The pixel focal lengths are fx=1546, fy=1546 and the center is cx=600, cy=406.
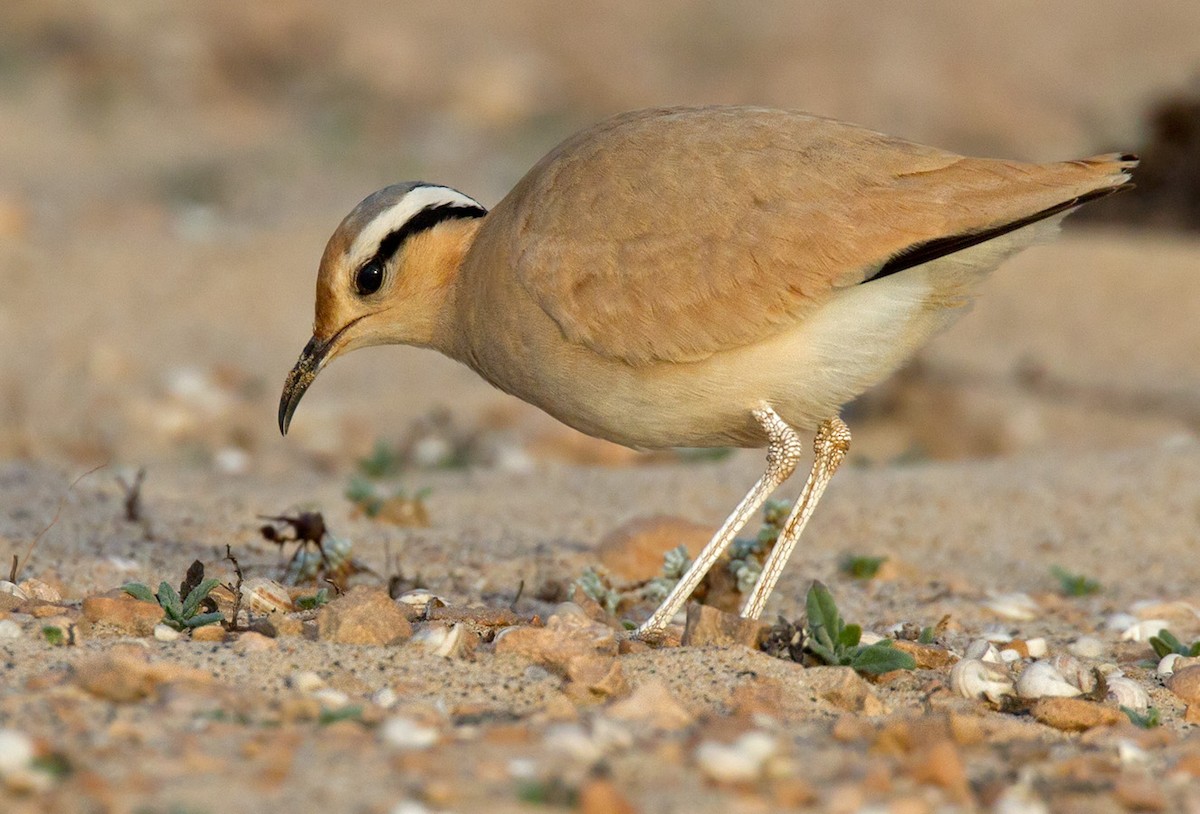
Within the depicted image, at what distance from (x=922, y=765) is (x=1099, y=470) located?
4394 mm

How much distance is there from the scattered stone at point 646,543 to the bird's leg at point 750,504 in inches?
28.8

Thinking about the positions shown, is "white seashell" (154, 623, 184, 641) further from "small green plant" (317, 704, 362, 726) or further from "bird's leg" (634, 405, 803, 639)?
"bird's leg" (634, 405, 803, 639)

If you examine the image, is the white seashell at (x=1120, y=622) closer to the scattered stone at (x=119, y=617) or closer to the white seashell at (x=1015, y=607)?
the white seashell at (x=1015, y=607)

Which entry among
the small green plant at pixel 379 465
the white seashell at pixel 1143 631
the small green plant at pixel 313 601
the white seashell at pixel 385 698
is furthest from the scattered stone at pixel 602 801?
the small green plant at pixel 379 465

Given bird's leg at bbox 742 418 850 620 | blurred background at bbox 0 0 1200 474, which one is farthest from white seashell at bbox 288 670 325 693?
blurred background at bbox 0 0 1200 474

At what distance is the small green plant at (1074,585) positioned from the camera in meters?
5.72

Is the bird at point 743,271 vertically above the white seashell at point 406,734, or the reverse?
the bird at point 743,271

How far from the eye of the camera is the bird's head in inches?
207

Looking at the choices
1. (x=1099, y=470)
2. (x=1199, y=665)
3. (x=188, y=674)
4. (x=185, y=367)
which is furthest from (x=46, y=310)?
(x=1199, y=665)

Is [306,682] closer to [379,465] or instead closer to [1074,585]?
[1074,585]

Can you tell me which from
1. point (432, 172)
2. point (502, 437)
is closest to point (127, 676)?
point (502, 437)

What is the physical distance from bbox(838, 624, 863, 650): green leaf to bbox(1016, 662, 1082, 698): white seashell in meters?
0.43

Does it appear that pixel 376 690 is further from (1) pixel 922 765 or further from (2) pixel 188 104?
(2) pixel 188 104

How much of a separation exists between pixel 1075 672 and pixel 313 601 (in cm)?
217
